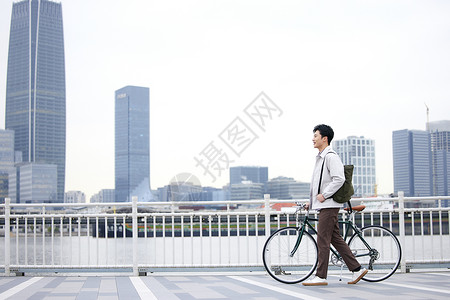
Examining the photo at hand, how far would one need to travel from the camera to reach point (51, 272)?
738cm

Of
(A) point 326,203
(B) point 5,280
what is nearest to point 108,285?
(B) point 5,280

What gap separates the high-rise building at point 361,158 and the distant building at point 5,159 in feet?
264

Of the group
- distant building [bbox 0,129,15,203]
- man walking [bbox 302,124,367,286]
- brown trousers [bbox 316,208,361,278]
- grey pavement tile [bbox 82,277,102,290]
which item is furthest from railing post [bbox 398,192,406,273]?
distant building [bbox 0,129,15,203]

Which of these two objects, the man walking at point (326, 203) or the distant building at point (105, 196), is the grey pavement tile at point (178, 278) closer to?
the man walking at point (326, 203)

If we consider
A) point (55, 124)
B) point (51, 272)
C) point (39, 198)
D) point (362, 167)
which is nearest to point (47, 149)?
point (55, 124)

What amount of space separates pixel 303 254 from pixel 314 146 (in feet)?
3.96

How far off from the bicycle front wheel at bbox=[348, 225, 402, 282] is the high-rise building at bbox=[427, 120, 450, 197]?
10998 centimetres

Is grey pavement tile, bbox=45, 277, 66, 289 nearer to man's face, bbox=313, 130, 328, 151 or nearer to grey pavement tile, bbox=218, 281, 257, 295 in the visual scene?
grey pavement tile, bbox=218, 281, 257, 295

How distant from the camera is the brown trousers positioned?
5.73m

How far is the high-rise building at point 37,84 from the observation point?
526 ft

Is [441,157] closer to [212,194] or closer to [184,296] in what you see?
[212,194]

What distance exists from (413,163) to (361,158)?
12.2 metres

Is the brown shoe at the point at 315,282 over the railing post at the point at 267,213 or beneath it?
beneath

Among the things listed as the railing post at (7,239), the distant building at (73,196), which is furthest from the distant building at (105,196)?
the railing post at (7,239)
